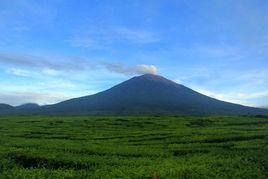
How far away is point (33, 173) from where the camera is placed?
2828cm

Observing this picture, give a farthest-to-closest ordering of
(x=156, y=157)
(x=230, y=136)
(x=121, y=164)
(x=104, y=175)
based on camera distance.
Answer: (x=230, y=136)
(x=156, y=157)
(x=121, y=164)
(x=104, y=175)

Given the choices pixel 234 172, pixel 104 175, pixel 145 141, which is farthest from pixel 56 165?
pixel 145 141

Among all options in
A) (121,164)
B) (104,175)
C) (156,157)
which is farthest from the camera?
(156,157)

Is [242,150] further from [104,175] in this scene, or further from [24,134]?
[24,134]

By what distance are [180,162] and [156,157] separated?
487 cm

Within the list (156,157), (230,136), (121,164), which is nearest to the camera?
(121,164)

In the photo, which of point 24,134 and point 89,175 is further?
point 24,134

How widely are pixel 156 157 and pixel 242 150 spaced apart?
9.84 metres

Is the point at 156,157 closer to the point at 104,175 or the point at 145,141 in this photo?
the point at 104,175

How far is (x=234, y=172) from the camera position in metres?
29.6

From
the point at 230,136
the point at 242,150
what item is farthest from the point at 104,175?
the point at 230,136

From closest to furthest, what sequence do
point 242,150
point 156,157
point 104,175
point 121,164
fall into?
point 104,175, point 121,164, point 156,157, point 242,150

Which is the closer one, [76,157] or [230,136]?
[76,157]

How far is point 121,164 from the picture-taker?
33.6 metres
